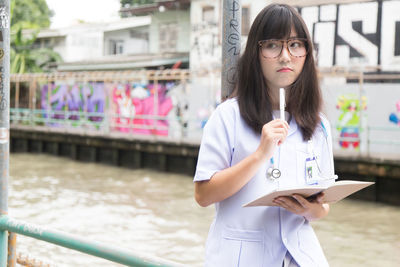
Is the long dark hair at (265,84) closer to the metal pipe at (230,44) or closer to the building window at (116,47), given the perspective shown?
the metal pipe at (230,44)

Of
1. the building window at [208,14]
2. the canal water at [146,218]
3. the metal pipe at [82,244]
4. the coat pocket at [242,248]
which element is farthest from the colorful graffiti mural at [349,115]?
the coat pocket at [242,248]

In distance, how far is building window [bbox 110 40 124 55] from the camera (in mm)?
28350

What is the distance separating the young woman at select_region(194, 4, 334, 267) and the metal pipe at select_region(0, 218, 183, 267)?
0.91ft

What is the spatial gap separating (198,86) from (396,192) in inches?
317

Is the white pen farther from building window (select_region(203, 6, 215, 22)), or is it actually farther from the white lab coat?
→ building window (select_region(203, 6, 215, 22))

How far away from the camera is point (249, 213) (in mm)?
1612

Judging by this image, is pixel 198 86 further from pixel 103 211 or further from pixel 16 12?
pixel 16 12

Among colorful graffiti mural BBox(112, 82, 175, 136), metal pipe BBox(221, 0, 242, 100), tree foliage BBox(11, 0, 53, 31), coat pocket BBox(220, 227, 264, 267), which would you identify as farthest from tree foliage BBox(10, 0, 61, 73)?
coat pocket BBox(220, 227, 264, 267)

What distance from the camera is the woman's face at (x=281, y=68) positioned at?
1.70 m

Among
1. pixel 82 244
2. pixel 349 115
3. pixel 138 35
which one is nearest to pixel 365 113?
pixel 349 115

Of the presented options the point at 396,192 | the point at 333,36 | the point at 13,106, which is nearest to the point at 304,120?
the point at 396,192

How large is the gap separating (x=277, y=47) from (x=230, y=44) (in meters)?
0.34

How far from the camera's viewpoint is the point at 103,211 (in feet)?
36.3

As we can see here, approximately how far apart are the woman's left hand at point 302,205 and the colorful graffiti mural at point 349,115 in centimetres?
1313
